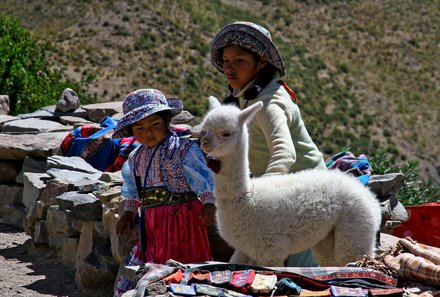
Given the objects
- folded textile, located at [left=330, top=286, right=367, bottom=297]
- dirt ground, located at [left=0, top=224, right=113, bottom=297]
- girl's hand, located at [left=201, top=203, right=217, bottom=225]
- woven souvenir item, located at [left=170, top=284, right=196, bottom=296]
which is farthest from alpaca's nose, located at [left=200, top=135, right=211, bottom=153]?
dirt ground, located at [left=0, top=224, right=113, bottom=297]

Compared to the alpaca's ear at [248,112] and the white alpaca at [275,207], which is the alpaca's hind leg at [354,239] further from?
the alpaca's ear at [248,112]

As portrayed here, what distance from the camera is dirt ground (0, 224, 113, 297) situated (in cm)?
623

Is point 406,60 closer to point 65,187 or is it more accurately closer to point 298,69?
point 298,69

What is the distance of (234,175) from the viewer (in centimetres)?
427

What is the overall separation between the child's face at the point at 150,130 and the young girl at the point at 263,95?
1.61ft

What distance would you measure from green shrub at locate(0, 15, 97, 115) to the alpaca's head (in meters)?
9.15

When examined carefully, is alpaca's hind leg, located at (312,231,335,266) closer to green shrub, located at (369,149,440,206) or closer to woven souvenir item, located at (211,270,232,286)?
woven souvenir item, located at (211,270,232,286)

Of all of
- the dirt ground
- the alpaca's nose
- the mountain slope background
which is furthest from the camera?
the mountain slope background

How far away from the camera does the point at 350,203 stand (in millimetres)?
4305

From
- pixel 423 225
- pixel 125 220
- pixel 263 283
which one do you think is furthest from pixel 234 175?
pixel 423 225

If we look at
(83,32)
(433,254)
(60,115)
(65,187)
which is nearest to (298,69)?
(83,32)

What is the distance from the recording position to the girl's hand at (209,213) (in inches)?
184

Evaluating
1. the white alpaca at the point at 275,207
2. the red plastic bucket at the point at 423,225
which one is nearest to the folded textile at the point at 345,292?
the white alpaca at the point at 275,207

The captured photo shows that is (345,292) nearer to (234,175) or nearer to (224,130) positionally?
(234,175)
